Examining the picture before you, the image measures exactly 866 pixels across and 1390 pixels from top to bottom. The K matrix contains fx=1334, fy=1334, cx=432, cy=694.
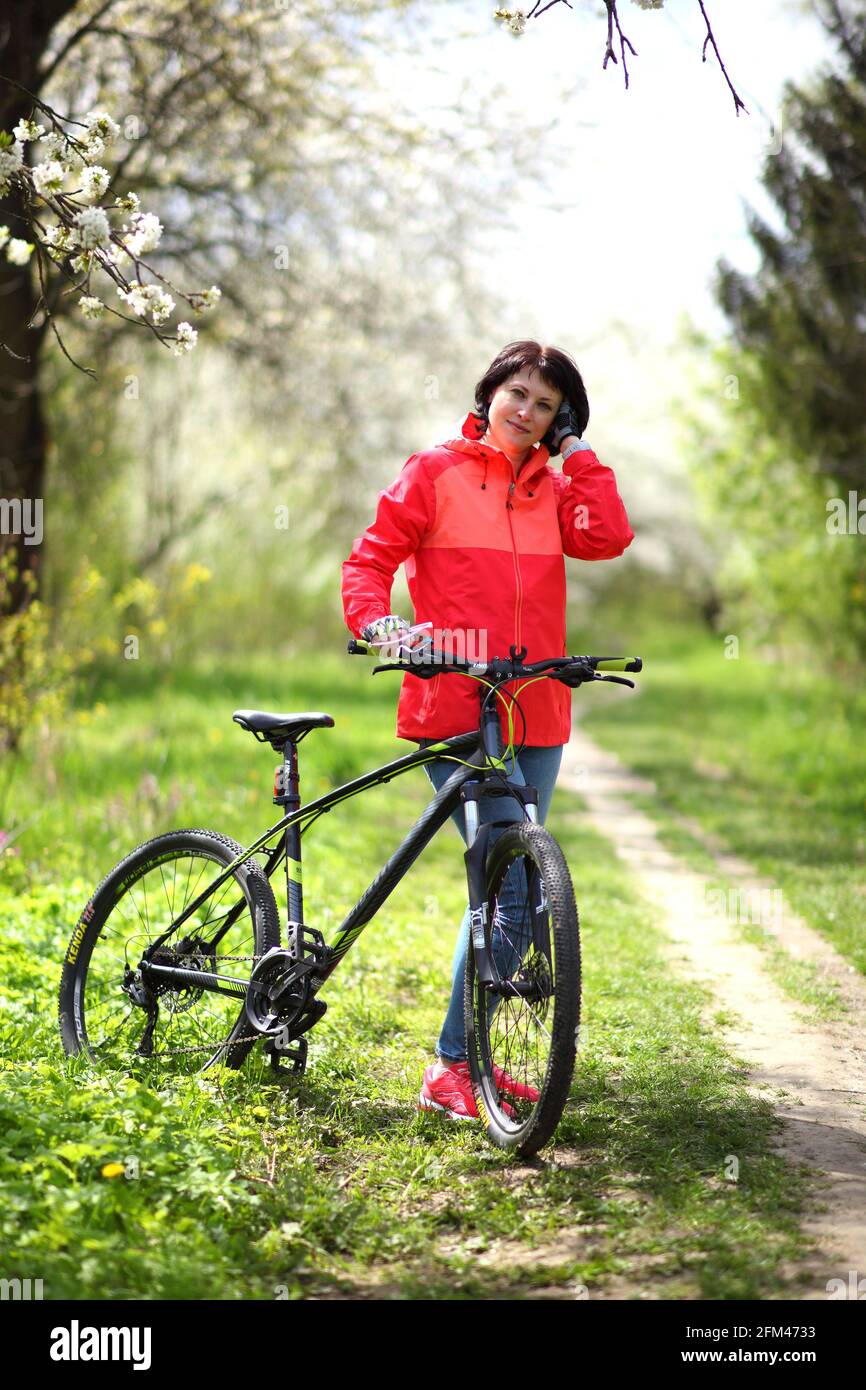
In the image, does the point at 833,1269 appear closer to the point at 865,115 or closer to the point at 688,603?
the point at 865,115

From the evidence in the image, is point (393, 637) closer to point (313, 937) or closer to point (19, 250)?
point (313, 937)

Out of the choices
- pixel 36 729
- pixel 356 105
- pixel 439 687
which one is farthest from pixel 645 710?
pixel 439 687

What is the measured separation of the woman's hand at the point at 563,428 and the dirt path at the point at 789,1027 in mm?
1929

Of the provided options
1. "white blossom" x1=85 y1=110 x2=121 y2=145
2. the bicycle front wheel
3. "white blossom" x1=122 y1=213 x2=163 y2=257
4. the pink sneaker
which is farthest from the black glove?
the pink sneaker

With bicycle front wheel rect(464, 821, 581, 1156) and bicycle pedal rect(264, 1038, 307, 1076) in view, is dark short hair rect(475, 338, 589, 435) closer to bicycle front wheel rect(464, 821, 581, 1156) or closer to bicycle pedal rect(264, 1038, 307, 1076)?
bicycle front wheel rect(464, 821, 581, 1156)

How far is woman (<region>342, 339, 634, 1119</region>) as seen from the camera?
3.57 metres

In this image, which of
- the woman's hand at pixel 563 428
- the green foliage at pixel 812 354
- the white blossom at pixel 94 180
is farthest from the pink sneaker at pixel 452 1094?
the green foliage at pixel 812 354

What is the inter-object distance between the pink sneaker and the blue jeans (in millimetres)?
47

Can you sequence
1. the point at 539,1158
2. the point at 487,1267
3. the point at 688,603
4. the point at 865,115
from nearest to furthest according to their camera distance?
the point at 487,1267 → the point at 539,1158 → the point at 865,115 → the point at 688,603

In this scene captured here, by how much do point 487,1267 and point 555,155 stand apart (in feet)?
31.1

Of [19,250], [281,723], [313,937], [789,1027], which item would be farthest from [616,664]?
[19,250]

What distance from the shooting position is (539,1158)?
3.39 m

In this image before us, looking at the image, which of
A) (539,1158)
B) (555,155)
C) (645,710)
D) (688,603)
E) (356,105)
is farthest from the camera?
(688,603)
